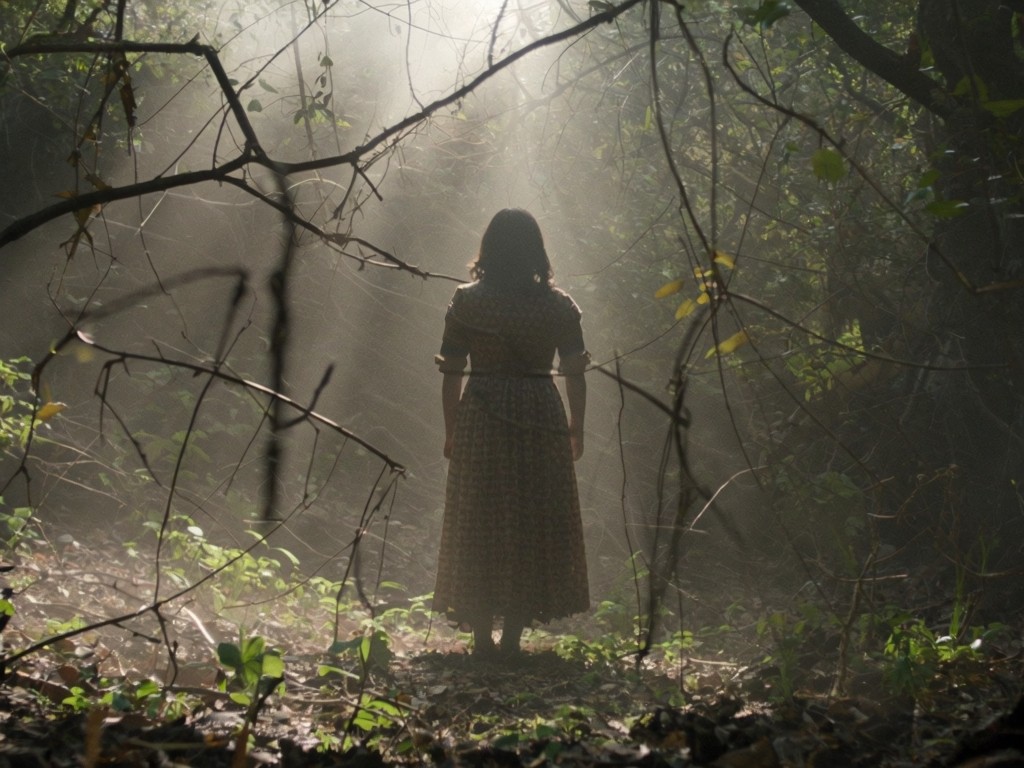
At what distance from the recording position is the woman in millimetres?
4016

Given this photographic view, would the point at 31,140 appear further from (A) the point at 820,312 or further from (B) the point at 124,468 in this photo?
(A) the point at 820,312

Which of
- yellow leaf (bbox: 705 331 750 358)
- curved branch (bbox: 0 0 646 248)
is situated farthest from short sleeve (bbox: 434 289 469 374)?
yellow leaf (bbox: 705 331 750 358)

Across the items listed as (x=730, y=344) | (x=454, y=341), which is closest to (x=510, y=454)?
(x=454, y=341)

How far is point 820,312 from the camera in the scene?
600 cm

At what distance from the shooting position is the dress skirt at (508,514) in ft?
13.3

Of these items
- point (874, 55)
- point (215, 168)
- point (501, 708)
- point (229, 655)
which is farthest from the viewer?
point (874, 55)

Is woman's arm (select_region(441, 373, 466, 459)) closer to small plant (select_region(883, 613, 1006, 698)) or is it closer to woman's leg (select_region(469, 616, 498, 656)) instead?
woman's leg (select_region(469, 616, 498, 656))

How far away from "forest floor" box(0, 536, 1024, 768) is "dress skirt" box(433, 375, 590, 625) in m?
0.25

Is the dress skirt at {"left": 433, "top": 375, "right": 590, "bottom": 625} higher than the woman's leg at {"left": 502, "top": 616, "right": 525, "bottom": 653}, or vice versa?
the dress skirt at {"left": 433, "top": 375, "right": 590, "bottom": 625}

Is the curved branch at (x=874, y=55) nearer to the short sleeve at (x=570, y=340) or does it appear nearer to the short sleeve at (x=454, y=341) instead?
the short sleeve at (x=570, y=340)

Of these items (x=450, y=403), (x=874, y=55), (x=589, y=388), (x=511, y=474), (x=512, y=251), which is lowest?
(x=511, y=474)

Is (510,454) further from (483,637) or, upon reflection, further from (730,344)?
(730,344)

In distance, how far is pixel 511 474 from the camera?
13.3 feet

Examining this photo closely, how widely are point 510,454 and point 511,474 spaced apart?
8 cm
